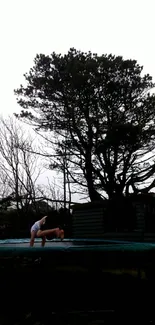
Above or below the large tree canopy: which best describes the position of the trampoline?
below

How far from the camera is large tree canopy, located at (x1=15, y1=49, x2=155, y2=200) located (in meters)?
17.0

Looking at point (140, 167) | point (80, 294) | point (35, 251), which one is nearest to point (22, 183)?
point (140, 167)

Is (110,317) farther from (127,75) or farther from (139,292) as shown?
(127,75)

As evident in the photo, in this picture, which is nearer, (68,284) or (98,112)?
(68,284)

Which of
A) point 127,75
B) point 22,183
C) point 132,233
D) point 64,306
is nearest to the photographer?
point 64,306

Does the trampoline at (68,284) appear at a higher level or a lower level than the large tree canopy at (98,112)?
lower

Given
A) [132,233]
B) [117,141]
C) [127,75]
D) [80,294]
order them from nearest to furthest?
1. [80,294]
2. [132,233]
3. [117,141]
4. [127,75]

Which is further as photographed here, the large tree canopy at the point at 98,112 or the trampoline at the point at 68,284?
the large tree canopy at the point at 98,112

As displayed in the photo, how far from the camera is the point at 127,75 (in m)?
17.7

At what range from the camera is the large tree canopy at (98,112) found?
17.0 m

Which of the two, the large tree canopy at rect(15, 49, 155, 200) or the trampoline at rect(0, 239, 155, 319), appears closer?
the trampoline at rect(0, 239, 155, 319)

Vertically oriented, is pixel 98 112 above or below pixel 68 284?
above

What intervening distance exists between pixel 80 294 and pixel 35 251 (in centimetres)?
275

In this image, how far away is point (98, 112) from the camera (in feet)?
57.2
